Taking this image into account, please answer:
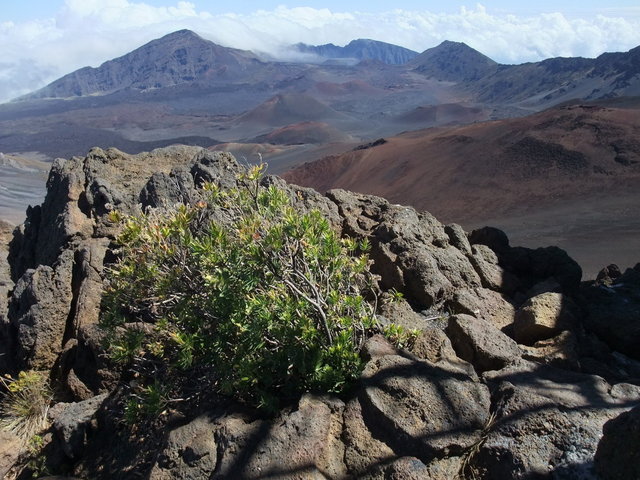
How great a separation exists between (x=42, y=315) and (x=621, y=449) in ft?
15.2

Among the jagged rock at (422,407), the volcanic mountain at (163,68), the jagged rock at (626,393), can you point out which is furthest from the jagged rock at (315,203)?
the volcanic mountain at (163,68)

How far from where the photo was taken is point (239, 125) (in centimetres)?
8631

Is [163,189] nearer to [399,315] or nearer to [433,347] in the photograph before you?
[399,315]

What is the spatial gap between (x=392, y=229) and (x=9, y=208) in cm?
2665

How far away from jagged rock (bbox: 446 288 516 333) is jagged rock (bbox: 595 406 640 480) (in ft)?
7.54

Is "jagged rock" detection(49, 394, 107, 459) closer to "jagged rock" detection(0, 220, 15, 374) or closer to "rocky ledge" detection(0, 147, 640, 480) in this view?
"rocky ledge" detection(0, 147, 640, 480)

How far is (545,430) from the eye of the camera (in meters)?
2.85

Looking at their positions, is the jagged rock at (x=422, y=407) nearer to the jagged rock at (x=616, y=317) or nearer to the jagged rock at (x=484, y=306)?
the jagged rock at (x=484, y=306)

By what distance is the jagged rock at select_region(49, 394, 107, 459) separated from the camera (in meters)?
4.02

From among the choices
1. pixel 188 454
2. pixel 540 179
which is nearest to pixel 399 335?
pixel 188 454

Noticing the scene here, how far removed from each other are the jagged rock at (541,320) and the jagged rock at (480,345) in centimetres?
65

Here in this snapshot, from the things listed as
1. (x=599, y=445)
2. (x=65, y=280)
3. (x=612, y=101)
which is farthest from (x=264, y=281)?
(x=612, y=101)

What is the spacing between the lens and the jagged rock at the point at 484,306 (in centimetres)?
488

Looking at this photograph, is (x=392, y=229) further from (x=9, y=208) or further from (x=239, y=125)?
(x=239, y=125)
